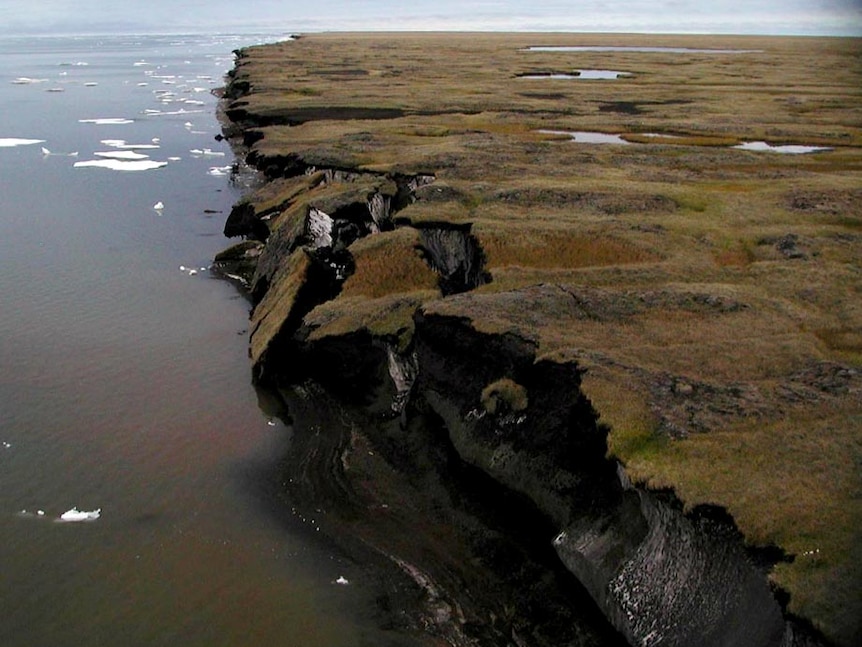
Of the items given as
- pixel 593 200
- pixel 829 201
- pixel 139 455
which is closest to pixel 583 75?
pixel 829 201

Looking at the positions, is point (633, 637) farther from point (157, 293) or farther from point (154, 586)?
point (157, 293)

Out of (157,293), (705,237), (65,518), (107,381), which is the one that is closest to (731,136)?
(705,237)

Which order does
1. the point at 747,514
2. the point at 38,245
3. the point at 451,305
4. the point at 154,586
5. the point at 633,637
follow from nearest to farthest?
the point at 747,514, the point at 633,637, the point at 154,586, the point at 451,305, the point at 38,245

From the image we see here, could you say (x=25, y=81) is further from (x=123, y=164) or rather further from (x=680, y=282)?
(x=680, y=282)

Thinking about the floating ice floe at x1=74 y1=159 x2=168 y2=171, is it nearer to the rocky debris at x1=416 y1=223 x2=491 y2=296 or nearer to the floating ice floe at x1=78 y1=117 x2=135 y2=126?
the floating ice floe at x1=78 y1=117 x2=135 y2=126

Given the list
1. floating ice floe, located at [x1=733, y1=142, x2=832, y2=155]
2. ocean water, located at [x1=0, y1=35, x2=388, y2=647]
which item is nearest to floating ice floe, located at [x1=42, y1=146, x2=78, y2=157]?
ocean water, located at [x1=0, y1=35, x2=388, y2=647]
